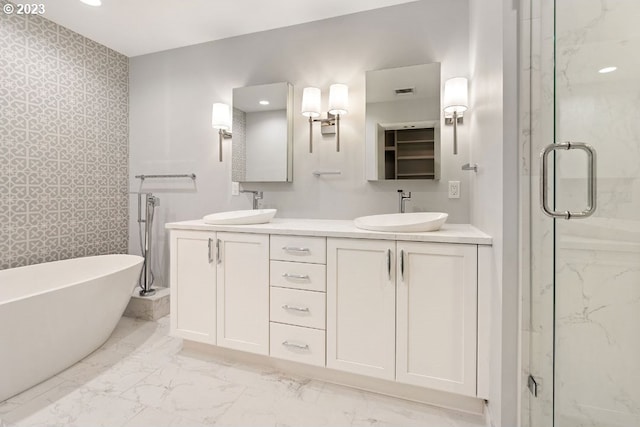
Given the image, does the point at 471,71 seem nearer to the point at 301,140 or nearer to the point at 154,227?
the point at 301,140

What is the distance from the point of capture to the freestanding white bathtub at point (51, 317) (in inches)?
60.5

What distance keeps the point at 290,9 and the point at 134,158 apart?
2.03 meters

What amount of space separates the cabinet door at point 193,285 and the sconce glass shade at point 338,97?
1.22 metres

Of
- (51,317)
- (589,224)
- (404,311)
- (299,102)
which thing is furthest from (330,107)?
(51,317)

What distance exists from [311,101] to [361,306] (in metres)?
1.49

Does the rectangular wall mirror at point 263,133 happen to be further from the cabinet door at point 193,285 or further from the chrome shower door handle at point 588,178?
the chrome shower door handle at point 588,178

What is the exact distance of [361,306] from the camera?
5.36ft

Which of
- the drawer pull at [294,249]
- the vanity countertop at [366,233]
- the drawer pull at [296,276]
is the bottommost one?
the drawer pull at [296,276]

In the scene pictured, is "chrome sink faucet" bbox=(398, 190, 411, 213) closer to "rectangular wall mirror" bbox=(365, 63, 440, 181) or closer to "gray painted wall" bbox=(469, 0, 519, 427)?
"rectangular wall mirror" bbox=(365, 63, 440, 181)

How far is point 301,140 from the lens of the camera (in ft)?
8.05

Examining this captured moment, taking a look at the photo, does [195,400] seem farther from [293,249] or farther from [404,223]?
[404,223]

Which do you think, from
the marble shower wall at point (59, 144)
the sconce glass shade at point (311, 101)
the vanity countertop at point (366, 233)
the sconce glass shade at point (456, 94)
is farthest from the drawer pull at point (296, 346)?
the marble shower wall at point (59, 144)

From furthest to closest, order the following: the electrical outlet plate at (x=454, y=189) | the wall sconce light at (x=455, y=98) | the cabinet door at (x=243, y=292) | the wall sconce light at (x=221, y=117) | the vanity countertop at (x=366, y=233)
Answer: the wall sconce light at (x=221, y=117) < the electrical outlet plate at (x=454, y=189) < the wall sconce light at (x=455, y=98) < the cabinet door at (x=243, y=292) < the vanity countertop at (x=366, y=233)

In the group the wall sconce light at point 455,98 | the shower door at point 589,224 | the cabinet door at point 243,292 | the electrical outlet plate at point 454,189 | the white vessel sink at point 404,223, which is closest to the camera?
the shower door at point 589,224
